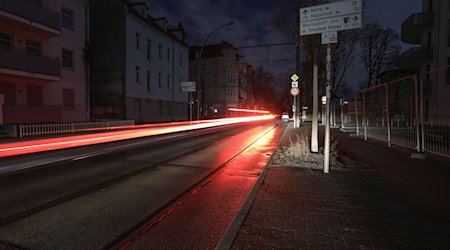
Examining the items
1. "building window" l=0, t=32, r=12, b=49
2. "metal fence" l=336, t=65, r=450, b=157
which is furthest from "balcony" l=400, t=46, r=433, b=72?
"building window" l=0, t=32, r=12, b=49

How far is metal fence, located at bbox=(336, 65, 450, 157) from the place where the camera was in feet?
27.6

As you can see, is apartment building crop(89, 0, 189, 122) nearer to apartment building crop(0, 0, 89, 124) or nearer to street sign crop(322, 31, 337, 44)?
apartment building crop(0, 0, 89, 124)

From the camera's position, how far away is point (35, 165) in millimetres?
7773

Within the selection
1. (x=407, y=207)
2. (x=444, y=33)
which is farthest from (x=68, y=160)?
(x=444, y=33)

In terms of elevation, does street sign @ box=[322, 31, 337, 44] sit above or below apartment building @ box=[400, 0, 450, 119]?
below

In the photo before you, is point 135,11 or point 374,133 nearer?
point 374,133

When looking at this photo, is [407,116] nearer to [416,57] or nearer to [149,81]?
[416,57]

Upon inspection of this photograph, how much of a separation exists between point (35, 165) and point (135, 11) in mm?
29069

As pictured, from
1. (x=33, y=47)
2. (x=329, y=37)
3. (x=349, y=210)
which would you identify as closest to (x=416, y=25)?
(x=329, y=37)

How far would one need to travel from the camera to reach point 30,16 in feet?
60.5

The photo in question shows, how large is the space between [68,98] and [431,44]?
110 feet

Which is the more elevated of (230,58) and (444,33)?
(230,58)

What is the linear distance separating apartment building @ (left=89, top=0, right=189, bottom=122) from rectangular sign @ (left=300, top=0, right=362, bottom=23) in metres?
25.3

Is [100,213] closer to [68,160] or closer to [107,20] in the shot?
[68,160]
